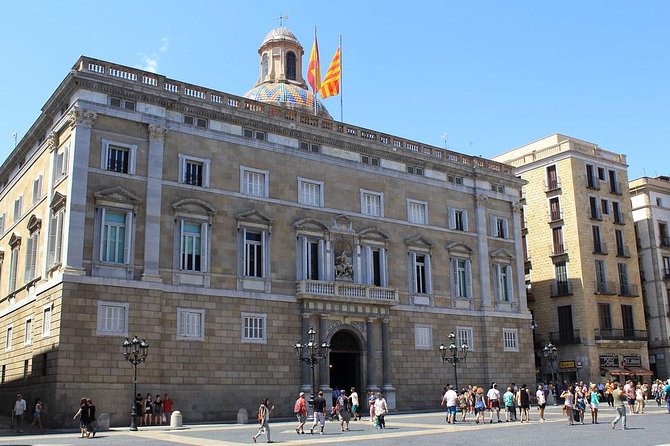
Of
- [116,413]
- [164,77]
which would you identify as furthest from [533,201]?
[116,413]

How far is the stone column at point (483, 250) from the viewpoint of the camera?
48.7 m

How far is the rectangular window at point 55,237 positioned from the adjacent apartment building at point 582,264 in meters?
38.3

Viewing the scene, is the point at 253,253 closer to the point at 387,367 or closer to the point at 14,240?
the point at 387,367

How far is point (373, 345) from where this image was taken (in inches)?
1666

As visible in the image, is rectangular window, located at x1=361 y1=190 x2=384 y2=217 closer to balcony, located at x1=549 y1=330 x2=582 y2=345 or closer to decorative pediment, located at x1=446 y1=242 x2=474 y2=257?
decorative pediment, located at x1=446 y1=242 x2=474 y2=257

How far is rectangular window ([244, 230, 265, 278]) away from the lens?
1549 inches

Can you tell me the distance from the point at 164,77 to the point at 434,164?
1908cm

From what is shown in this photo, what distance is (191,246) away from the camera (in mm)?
37656

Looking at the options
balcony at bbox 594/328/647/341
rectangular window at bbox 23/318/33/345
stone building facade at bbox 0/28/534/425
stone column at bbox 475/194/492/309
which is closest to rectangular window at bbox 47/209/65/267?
stone building facade at bbox 0/28/534/425

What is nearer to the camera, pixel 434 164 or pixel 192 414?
pixel 192 414

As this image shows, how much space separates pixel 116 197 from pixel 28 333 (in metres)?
8.46

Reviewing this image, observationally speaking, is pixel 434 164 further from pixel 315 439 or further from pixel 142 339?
pixel 315 439

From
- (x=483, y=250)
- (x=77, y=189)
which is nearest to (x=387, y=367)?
(x=483, y=250)

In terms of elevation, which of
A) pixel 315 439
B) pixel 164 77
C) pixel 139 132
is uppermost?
pixel 164 77
